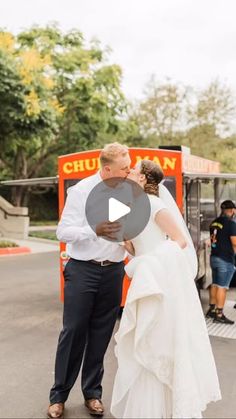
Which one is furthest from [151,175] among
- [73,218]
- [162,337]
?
[162,337]

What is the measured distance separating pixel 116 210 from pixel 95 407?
1438 millimetres

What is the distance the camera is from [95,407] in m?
3.45

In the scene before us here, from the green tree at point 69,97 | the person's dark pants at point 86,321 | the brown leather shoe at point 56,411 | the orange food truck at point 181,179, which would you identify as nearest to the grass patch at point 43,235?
the green tree at point 69,97

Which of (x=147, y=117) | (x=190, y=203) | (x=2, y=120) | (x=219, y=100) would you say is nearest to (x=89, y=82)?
(x=2, y=120)

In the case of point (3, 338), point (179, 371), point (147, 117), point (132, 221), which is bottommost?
point (3, 338)

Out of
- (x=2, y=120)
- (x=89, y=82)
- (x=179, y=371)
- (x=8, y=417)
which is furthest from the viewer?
(x=89, y=82)

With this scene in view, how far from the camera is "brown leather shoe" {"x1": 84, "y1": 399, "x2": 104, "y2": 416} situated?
3.42 meters

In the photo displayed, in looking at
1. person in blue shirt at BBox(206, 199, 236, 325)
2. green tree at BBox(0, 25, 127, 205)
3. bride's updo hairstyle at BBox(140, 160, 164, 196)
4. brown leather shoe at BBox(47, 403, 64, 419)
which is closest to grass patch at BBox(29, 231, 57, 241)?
green tree at BBox(0, 25, 127, 205)

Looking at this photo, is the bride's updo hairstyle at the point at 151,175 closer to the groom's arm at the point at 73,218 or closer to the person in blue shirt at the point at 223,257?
the groom's arm at the point at 73,218

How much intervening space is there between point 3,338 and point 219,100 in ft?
79.2

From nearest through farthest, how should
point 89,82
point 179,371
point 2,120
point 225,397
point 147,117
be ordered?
point 179,371
point 225,397
point 2,120
point 89,82
point 147,117

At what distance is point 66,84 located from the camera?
67.2 ft

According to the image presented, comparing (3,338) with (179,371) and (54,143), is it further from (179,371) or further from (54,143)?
(54,143)

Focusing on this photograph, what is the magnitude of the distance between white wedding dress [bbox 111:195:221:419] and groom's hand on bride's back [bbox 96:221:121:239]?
16cm
